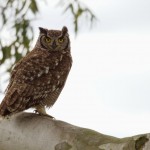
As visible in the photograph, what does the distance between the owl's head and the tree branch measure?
0.92m

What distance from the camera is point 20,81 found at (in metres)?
2.49

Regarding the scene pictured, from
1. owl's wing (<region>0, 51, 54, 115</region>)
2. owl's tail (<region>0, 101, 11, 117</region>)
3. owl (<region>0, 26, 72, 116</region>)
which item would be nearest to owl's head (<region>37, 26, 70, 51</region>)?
owl (<region>0, 26, 72, 116</region>)

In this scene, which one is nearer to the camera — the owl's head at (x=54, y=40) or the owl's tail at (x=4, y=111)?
the owl's tail at (x=4, y=111)

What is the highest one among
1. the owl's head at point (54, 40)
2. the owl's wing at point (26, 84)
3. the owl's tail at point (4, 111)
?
the owl's head at point (54, 40)

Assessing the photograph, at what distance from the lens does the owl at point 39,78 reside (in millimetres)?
2428

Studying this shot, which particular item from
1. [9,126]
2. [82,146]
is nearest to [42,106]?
[9,126]

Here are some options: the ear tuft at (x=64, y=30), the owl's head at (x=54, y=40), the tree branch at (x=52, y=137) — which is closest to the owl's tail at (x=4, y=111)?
the tree branch at (x=52, y=137)

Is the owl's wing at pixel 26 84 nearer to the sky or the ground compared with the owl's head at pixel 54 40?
nearer to the ground

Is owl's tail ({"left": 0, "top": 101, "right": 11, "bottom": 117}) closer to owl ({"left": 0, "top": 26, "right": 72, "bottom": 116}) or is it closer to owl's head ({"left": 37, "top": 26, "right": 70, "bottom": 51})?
owl ({"left": 0, "top": 26, "right": 72, "bottom": 116})

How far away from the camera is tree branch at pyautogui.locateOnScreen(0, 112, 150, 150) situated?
1482 millimetres

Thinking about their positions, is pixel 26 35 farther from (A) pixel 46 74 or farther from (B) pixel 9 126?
(B) pixel 9 126

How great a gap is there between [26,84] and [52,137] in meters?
0.75

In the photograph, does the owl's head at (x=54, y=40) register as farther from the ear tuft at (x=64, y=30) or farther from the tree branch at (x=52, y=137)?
the tree branch at (x=52, y=137)

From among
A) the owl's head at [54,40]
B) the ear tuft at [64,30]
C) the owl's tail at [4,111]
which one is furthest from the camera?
the ear tuft at [64,30]
